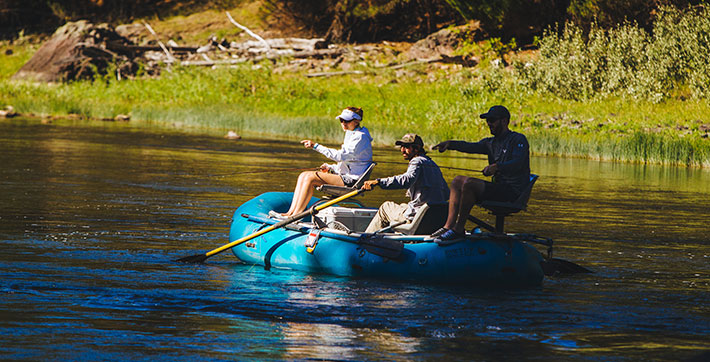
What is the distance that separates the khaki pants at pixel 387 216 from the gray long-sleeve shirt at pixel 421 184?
14 centimetres

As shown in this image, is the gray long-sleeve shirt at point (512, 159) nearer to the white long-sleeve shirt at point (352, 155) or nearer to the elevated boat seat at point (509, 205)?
the elevated boat seat at point (509, 205)

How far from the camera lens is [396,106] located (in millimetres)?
29156

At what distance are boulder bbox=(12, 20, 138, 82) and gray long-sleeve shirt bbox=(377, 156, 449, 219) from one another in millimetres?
31026

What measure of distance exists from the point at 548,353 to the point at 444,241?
2.29m

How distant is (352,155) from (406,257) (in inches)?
83.2

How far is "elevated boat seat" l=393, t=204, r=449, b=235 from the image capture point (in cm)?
946

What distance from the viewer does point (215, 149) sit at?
23.7 meters

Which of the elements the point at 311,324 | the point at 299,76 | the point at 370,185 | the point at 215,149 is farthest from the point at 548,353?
the point at 299,76

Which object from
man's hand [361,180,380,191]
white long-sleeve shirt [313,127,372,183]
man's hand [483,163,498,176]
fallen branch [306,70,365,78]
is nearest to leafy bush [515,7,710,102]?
fallen branch [306,70,365,78]

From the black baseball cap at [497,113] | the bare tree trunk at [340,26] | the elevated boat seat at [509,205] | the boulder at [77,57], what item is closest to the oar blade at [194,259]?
the elevated boat seat at [509,205]

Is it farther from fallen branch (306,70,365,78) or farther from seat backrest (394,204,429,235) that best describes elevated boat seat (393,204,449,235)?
fallen branch (306,70,365,78)

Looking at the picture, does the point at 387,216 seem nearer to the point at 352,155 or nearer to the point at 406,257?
the point at 406,257

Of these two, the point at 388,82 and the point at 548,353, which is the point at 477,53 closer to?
the point at 388,82

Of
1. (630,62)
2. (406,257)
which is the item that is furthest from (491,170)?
(630,62)
